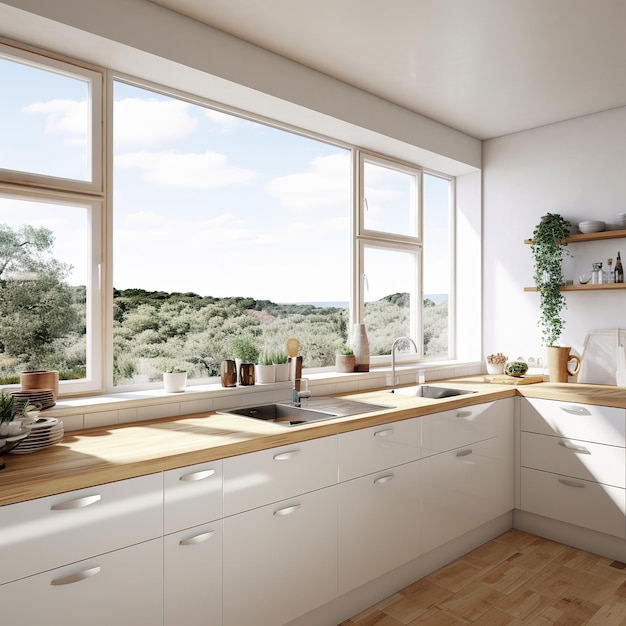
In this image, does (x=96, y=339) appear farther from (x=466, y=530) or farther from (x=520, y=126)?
(x=520, y=126)

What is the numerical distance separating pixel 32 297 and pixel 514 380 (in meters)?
2.88

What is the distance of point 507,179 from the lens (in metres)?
4.25

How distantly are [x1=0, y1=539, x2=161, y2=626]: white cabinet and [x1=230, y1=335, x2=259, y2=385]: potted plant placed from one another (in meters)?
1.15

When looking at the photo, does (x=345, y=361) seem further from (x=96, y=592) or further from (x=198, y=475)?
(x=96, y=592)

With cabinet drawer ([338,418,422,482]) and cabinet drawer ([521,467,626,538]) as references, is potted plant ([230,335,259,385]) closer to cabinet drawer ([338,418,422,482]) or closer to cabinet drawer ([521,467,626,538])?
cabinet drawer ([338,418,422,482])

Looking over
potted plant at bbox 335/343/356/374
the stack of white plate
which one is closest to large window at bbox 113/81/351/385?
potted plant at bbox 335/343/356/374

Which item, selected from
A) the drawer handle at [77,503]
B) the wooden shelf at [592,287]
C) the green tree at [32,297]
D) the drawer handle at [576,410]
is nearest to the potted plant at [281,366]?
the green tree at [32,297]

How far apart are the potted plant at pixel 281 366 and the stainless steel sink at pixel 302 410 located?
0.18m

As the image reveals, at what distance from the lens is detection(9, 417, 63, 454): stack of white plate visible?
1.82 m

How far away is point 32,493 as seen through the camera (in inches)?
59.7

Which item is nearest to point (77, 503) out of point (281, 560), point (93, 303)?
point (281, 560)

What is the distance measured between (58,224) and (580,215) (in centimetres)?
330

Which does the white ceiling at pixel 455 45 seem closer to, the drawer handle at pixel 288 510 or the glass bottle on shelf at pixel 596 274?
the glass bottle on shelf at pixel 596 274

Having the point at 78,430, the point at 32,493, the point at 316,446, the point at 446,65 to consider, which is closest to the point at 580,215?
the point at 446,65
